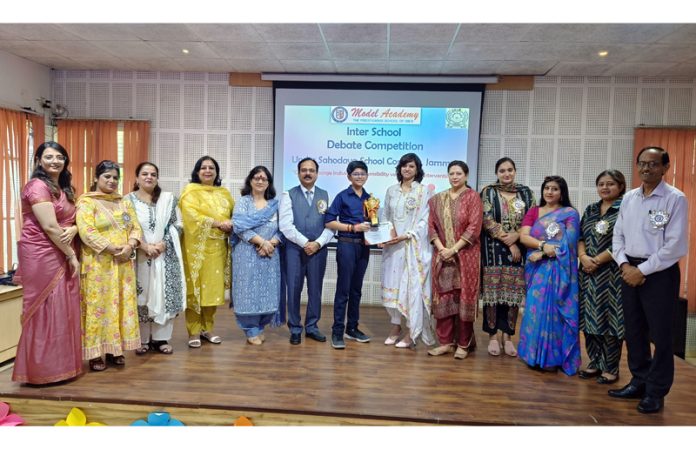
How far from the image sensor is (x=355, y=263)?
3477 mm

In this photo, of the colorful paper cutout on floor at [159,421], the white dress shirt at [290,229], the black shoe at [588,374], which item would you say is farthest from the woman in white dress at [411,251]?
the colorful paper cutout on floor at [159,421]

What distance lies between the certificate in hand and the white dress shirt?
1.01 feet

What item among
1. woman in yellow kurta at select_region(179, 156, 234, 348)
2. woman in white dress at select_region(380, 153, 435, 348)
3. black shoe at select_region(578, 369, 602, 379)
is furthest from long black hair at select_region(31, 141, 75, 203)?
black shoe at select_region(578, 369, 602, 379)

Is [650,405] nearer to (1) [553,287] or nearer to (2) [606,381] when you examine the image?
(2) [606,381]

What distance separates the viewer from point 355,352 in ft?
11.1

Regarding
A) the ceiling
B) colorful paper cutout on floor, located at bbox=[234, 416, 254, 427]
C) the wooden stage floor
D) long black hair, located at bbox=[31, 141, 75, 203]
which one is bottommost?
colorful paper cutout on floor, located at bbox=[234, 416, 254, 427]

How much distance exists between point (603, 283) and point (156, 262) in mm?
2910

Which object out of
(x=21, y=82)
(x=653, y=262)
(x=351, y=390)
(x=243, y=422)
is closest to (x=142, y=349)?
(x=243, y=422)

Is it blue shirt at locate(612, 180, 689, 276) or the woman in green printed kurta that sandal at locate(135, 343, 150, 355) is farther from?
blue shirt at locate(612, 180, 689, 276)

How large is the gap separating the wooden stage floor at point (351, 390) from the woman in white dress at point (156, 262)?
0.23 metres

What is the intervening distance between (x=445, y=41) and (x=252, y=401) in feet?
10.6

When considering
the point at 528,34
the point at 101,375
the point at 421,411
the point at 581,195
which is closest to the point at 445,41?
the point at 528,34

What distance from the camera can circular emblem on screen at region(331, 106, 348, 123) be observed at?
511 cm

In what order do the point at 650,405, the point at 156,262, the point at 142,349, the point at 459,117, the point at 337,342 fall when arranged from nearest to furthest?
the point at 650,405 < the point at 156,262 < the point at 142,349 < the point at 337,342 < the point at 459,117
